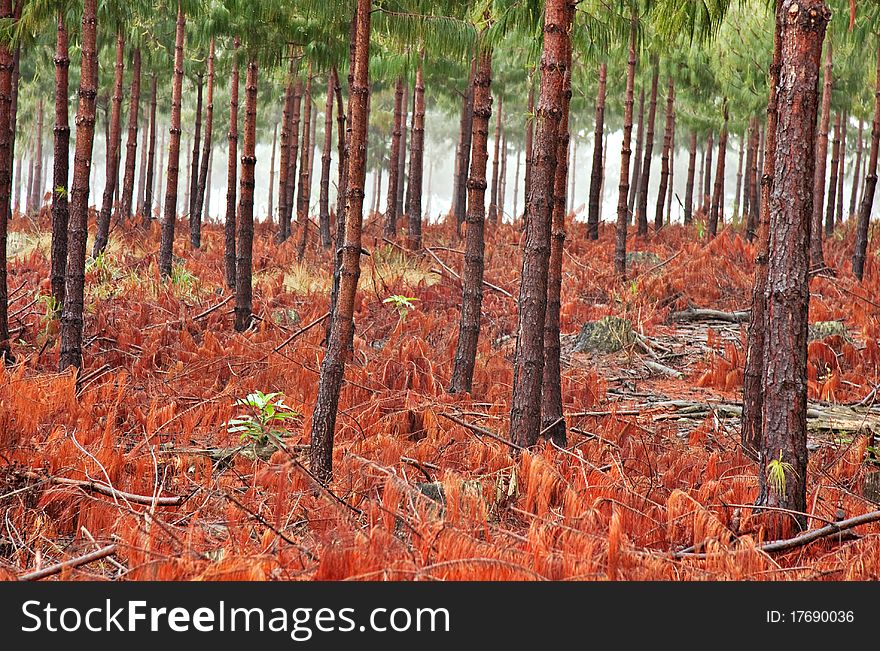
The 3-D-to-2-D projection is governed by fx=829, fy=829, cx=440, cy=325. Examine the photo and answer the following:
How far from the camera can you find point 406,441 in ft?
24.1

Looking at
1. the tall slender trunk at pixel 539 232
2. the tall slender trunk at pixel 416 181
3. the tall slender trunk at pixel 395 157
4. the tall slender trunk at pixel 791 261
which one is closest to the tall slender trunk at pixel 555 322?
the tall slender trunk at pixel 539 232

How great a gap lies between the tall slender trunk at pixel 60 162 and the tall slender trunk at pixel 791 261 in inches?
292

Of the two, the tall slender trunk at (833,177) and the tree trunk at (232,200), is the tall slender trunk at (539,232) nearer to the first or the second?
the tree trunk at (232,200)

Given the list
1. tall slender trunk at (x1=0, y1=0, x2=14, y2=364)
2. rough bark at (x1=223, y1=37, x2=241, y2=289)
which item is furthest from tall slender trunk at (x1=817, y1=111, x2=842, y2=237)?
tall slender trunk at (x1=0, y1=0, x2=14, y2=364)

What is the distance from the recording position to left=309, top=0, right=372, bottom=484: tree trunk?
6059 millimetres

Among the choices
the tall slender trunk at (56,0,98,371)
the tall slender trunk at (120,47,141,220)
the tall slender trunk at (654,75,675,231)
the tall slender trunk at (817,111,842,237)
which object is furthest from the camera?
the tall slender trunk at (817,111,842,237)

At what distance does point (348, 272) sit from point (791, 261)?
301 cm

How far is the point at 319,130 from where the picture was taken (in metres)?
40.5

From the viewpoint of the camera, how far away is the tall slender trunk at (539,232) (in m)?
6.29

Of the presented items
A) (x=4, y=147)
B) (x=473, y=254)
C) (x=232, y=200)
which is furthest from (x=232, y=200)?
(x=473, y=254)

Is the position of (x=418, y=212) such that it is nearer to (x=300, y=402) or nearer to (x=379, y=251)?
(x=379, y=251)

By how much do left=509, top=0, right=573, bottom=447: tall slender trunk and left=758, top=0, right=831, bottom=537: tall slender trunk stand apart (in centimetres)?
191

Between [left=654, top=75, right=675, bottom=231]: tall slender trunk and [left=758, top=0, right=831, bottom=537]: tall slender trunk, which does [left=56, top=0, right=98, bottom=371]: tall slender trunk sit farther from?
[left=654, top=75, right=675, bottom=231]: tall slender trunk
